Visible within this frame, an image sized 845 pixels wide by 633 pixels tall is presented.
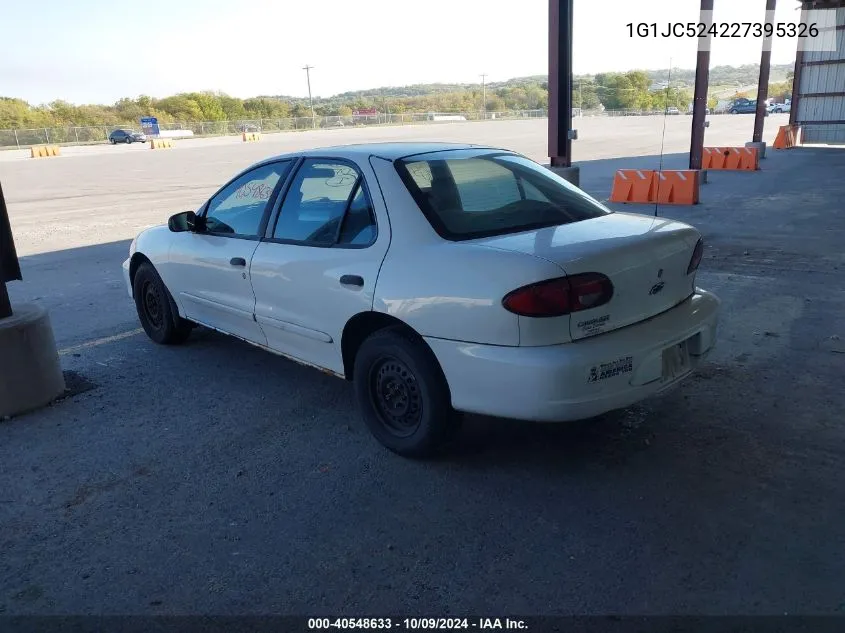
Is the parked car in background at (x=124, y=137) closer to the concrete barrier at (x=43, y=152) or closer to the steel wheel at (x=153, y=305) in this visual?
the concrete barrier at (x=43, y=152)

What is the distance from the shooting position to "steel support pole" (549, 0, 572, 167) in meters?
11.8

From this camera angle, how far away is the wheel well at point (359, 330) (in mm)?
3578

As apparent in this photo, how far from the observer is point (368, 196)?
376 cm

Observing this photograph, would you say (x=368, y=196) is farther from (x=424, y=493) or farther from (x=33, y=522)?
(x=33, y=522)

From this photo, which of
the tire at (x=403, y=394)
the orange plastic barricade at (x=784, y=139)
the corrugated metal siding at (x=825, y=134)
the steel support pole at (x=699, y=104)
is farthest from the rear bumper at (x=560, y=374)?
the corrugated metal siding at (x=825, y=134)

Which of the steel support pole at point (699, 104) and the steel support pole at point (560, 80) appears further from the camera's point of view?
the steel support pole at point (699, 104)

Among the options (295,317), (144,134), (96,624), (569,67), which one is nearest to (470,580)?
(96,624)

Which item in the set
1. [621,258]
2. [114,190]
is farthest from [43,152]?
[621,258]

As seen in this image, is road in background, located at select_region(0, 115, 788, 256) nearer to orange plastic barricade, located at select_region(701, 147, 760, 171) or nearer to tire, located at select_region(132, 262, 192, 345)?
orange plastic barricade, located at select_region(701, 147, 760, 171)

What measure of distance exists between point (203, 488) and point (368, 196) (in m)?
1.78

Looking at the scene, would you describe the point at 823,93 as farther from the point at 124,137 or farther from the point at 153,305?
the point at 124,137

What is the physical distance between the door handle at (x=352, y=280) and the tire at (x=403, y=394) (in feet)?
0.93

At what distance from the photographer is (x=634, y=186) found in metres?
13.3

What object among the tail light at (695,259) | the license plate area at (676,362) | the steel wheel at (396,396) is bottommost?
the steel wheel at (396,396)
